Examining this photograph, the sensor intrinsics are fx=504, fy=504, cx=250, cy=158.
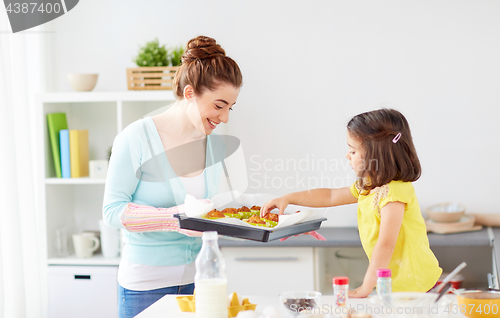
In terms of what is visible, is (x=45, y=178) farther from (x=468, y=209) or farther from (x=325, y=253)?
(x=468, y=209)

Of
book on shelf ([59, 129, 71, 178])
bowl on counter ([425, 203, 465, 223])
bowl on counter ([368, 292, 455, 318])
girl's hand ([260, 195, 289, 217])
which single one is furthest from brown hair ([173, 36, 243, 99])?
bowl on counter ([425, 203, 465, 223])

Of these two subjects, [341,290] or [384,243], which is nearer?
[341,290]

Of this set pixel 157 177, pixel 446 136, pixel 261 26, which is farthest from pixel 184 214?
pixel 446 136

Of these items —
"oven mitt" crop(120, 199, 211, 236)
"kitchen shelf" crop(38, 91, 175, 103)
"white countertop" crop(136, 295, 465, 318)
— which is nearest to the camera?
"white countertop" crop(136, 295, 465, 318)

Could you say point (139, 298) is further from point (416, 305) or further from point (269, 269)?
point (269, 269)

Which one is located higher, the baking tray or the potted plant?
the potted plant

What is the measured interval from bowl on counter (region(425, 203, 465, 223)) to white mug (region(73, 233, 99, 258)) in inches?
70.8

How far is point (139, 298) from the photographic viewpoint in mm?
1646

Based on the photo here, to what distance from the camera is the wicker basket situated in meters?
2.61

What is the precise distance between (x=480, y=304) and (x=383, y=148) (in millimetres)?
558

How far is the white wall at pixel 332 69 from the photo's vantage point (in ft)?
9.24

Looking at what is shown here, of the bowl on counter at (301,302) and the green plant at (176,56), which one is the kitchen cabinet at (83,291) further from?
the bowl on counter at (301,302)

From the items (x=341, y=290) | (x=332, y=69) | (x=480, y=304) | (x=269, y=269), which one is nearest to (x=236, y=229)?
(x=341, y=290)

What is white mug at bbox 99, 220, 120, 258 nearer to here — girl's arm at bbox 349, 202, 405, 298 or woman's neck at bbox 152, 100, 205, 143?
woman's neck at bbox 152, 100, 205, 143
